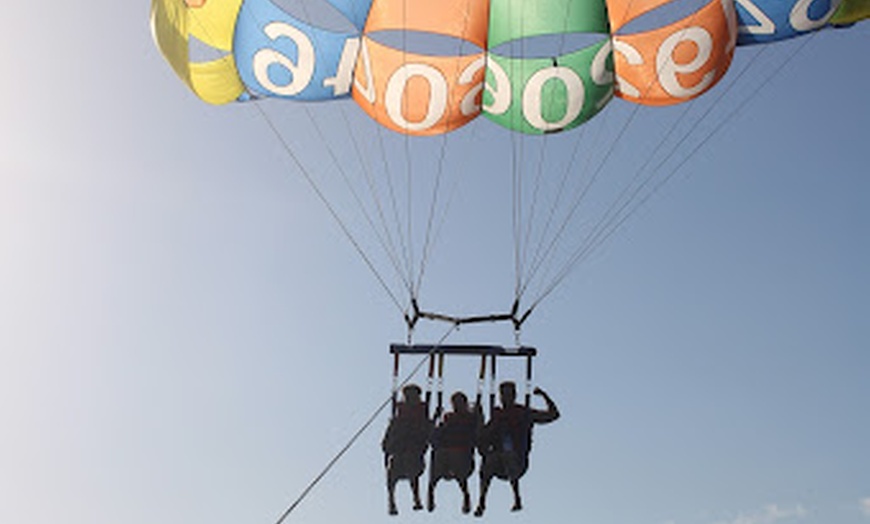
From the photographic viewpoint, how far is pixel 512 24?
375 inches

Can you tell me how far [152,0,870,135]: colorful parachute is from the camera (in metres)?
9.34

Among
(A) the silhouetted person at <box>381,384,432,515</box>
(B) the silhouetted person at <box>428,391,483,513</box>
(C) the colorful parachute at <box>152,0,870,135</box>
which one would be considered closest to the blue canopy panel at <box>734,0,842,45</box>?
(C) the colorful parachute at <box>152,0,870,135</box>

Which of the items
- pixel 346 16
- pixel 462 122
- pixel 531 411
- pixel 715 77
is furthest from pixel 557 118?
pixel 531 411

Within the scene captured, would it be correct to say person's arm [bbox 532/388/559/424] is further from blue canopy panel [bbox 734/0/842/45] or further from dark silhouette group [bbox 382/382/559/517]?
blue canopy panel [bbox 734/0/842/45]

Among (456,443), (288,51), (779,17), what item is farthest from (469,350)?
(779,17)

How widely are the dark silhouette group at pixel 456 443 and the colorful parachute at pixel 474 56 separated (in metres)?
3.19

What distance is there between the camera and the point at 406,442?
27.5ft

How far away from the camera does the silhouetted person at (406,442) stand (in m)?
8.38

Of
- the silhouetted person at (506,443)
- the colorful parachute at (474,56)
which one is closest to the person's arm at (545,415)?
the silhouetted person at (506,443)

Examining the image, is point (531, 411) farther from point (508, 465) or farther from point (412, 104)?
point (412, 104)

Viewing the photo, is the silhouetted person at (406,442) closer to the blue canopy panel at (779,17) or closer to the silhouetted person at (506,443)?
the silhouetted person at (506,443)

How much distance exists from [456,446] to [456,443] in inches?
1.0

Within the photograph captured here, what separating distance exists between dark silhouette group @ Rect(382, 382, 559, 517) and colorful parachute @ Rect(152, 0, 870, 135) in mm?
3189

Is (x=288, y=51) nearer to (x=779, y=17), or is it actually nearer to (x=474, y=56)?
(x=474, y=56)
